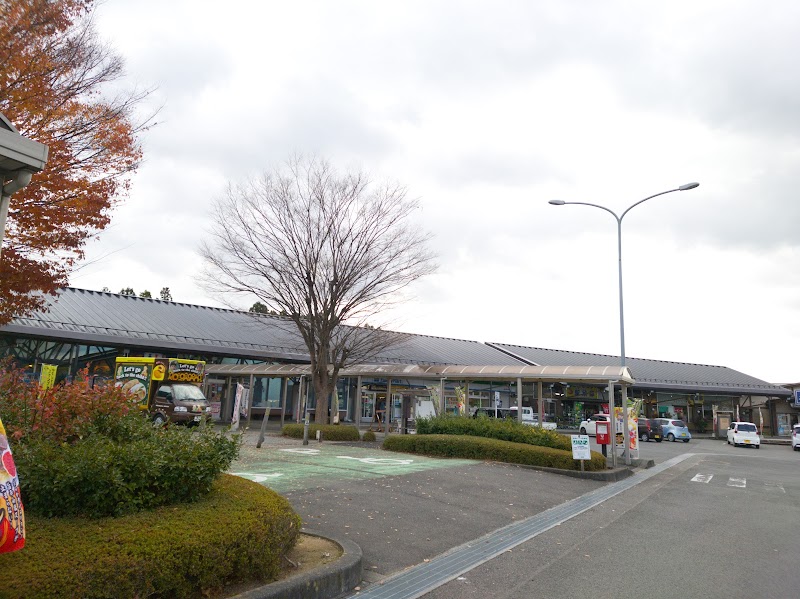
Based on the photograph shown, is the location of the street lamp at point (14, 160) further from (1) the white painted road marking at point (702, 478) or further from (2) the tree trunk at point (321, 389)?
(2) the tree trunk at point (321, 389)

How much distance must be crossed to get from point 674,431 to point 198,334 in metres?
31.9

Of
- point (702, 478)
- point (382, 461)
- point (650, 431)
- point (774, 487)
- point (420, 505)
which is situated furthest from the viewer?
point (650, 431)

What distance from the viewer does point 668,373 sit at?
59906 millimetres

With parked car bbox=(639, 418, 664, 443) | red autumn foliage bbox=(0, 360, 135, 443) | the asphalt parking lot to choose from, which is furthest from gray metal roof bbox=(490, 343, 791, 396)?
red autumn foliage bbox=(0, 360, 135, 443)

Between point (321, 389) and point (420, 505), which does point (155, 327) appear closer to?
point (321, 389)

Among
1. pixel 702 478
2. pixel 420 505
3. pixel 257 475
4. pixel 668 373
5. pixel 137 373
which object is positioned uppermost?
pixel 668 373

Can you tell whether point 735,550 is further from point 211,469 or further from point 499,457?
point 499,457

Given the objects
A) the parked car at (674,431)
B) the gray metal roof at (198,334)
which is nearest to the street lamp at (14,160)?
the gray metal roof at (198,334)

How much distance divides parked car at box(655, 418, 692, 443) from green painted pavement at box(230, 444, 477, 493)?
93.2 feet

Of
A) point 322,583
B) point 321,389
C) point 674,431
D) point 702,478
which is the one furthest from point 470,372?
point 674,431

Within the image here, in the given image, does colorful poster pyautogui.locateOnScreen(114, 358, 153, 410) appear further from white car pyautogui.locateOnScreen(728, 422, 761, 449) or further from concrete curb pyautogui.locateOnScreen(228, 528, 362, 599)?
white car pyautogui.locateOnScreen(728, 422, 761, 449)

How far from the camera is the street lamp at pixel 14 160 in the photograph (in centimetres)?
505

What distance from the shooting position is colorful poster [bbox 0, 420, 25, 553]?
3.41m

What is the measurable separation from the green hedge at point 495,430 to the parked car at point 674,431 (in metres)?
25.3
